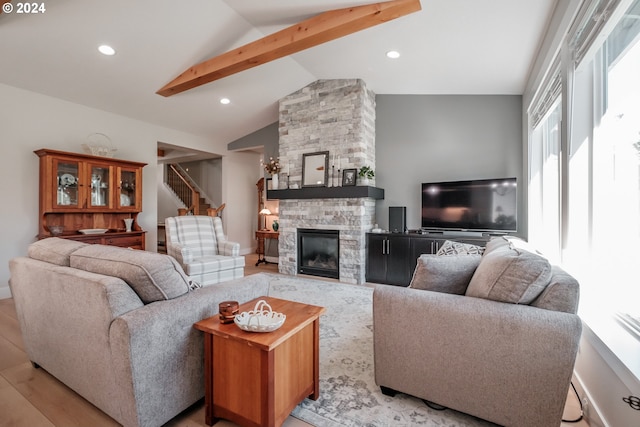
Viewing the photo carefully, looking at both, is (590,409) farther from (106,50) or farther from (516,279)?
(106,50)

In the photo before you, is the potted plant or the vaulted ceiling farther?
the potted plant

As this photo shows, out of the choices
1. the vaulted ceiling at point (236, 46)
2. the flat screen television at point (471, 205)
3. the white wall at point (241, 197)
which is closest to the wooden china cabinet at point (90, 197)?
the vaulted ceiling at point (236, 46)

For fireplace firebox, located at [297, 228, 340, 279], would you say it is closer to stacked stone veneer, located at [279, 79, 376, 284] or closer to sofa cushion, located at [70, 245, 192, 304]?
stacked stone veneer, located at [279, 79, 376, 284]

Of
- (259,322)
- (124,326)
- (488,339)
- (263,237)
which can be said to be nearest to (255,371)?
(259,322)

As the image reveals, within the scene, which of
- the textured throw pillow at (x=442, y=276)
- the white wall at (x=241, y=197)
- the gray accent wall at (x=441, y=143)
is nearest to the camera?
the textured throw pillow at (x=442, y=276)

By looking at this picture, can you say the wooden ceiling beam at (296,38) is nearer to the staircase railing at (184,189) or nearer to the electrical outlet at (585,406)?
the electrical outlet at (585,406)

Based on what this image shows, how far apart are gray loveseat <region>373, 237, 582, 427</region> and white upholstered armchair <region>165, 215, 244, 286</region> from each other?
8.18 ft

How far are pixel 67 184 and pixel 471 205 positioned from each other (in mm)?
5514

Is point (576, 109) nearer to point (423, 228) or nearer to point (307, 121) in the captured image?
point (423, 228)

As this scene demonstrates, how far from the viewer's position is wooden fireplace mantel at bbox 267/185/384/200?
439 centimetres

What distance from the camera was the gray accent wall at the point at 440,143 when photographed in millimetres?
4090

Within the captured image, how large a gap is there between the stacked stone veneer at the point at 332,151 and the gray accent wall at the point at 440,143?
0.26m

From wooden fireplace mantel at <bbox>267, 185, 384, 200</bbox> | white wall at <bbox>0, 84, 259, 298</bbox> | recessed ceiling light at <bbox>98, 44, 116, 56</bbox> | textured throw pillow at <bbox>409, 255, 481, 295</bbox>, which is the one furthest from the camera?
wooden fireplace mantel at <bbox>267, 185, 384, 200</bbox>

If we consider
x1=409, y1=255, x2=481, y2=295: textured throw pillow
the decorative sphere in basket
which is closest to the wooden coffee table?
the decorative sphere in basket
